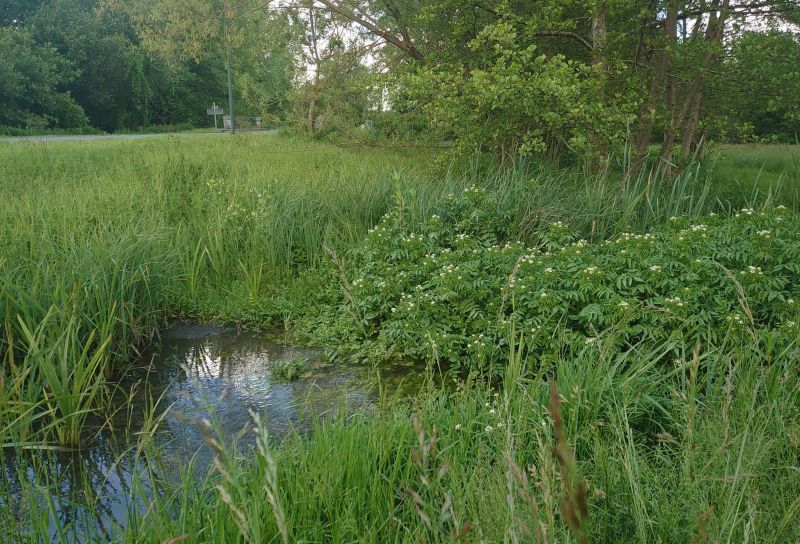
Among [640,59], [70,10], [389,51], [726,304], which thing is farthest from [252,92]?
[70,10]

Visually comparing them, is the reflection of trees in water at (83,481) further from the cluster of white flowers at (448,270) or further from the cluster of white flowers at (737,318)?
the cluster of white flowers at (737,318)

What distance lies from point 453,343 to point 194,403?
6.01 ft

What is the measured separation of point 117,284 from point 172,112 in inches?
1885

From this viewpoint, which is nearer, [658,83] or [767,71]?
[767,71]

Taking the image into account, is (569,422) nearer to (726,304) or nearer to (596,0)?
(726,304)

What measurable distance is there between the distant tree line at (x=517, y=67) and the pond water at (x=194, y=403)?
3770 mm

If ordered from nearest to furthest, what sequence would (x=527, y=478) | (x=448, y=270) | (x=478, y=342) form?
(x=527, y=478) → (x=478, y=342) → (x=448, y=270)

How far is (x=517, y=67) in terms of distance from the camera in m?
7.11

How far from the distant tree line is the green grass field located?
2.55ft

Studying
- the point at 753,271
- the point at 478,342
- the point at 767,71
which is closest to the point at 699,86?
the point at 767,71

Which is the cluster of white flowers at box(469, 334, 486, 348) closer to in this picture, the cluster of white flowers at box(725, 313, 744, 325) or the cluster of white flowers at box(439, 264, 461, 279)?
the cluster of white flowers at box(439, 264, 461, 279)

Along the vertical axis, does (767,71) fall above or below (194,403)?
above

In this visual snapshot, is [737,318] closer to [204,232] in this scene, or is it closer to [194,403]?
[194,403]

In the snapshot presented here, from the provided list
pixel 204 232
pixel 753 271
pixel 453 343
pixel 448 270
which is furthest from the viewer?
pixel 204 232
